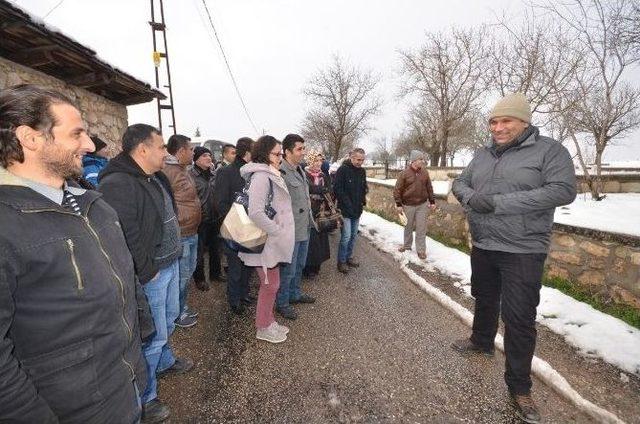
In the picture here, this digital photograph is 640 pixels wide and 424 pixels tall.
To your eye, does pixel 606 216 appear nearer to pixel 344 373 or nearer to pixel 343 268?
pixel 343 268

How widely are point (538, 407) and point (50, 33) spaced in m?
5.84

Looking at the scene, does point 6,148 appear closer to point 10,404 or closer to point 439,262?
point 10,404

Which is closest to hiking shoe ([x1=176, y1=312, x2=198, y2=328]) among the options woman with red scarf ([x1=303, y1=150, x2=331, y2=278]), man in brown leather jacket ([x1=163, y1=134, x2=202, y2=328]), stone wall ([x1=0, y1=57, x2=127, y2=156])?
man in brown leather jacket ([x1=163, y1=134, x2=202, y2=328])

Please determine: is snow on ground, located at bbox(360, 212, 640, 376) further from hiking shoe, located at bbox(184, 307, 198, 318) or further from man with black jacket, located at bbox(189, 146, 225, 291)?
man with black jacket, located at bbox(189, 146, 225, 291)

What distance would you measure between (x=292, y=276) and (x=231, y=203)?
1.16 m

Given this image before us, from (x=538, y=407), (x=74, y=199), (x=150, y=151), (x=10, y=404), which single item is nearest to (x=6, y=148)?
(x=74, y=199)

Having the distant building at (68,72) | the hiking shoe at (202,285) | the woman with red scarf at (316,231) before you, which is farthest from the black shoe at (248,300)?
the distant building at (68,72)

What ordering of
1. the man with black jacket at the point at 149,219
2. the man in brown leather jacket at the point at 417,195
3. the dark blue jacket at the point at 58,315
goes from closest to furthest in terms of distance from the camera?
the dark blue jacket at the point at 58,315
the man with black jacket at the point at 149,219
the man in brown leather jacket at the point at 417,195

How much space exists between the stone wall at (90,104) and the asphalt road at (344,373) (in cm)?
369

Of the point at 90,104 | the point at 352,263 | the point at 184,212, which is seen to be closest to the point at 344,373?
the point at 184,212

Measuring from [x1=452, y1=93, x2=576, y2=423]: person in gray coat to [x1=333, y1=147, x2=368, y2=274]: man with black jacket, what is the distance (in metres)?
2.93

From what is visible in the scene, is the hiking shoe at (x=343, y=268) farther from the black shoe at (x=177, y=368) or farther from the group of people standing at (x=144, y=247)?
the black shoe at (x=177, y=368)

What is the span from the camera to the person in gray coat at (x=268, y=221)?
3066mm

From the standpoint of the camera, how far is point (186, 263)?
11.4 feet
